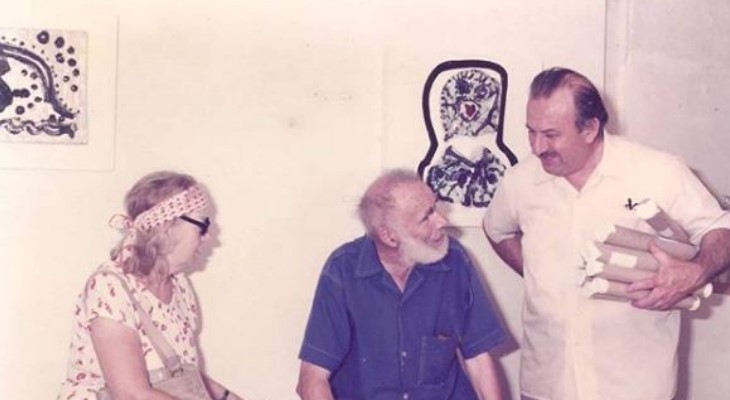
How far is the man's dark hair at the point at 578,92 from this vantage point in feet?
9.34

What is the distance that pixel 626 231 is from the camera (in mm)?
2682

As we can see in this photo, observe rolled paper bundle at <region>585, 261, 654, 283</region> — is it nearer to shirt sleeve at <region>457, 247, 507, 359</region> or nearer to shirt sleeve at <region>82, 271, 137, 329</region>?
shirt sleeve at <region>457, 247, 507, 359</region>

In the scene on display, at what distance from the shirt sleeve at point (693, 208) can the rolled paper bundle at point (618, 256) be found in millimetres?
243

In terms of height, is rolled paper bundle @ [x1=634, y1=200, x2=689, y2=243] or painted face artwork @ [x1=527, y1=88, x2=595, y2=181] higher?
painted face artwork @ [x1=527, y1=88, x2=595, y2=181]

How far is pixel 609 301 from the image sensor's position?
285 cm

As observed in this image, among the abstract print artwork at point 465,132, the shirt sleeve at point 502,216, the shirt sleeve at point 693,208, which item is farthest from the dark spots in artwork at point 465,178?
the shirt sleeve at point 693,208

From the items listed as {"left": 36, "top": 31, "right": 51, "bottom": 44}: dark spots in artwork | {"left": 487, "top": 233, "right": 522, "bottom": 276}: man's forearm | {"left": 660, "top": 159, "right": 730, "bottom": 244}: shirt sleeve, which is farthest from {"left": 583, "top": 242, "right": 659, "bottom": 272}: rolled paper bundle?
{"left": 36, "top": 31, "right": 51, "bottom": 44}: dark spots in artwork

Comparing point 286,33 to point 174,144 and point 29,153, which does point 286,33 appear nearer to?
point 174,144

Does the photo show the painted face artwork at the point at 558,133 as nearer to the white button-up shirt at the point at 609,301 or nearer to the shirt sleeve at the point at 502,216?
the white button-up shirt at the point at 609,301

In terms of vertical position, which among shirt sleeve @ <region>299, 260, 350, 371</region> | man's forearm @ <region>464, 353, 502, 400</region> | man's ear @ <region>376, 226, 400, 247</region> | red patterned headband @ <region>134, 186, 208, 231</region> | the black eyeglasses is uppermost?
red patterned headband @ <region>134, 186, 208, 231</region>

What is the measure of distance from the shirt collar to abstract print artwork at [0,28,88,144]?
0.99 metres

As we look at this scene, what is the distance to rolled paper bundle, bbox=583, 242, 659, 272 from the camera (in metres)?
2.62

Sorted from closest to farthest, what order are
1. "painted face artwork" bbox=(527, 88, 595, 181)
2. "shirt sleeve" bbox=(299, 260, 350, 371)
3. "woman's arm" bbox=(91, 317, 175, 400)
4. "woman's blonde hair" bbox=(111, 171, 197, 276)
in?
1. "woman's arm" bbox=(91, 317, 175, 400)
2. "woman's blonde hair" bbox=(111, 171, 197, 276)
3. "painted face artwork" bbox=(527, 88, 595, 181)
4. "shirt sleeve" bbox=(299, 260, 350, 371)

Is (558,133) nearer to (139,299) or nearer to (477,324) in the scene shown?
(477,324)
